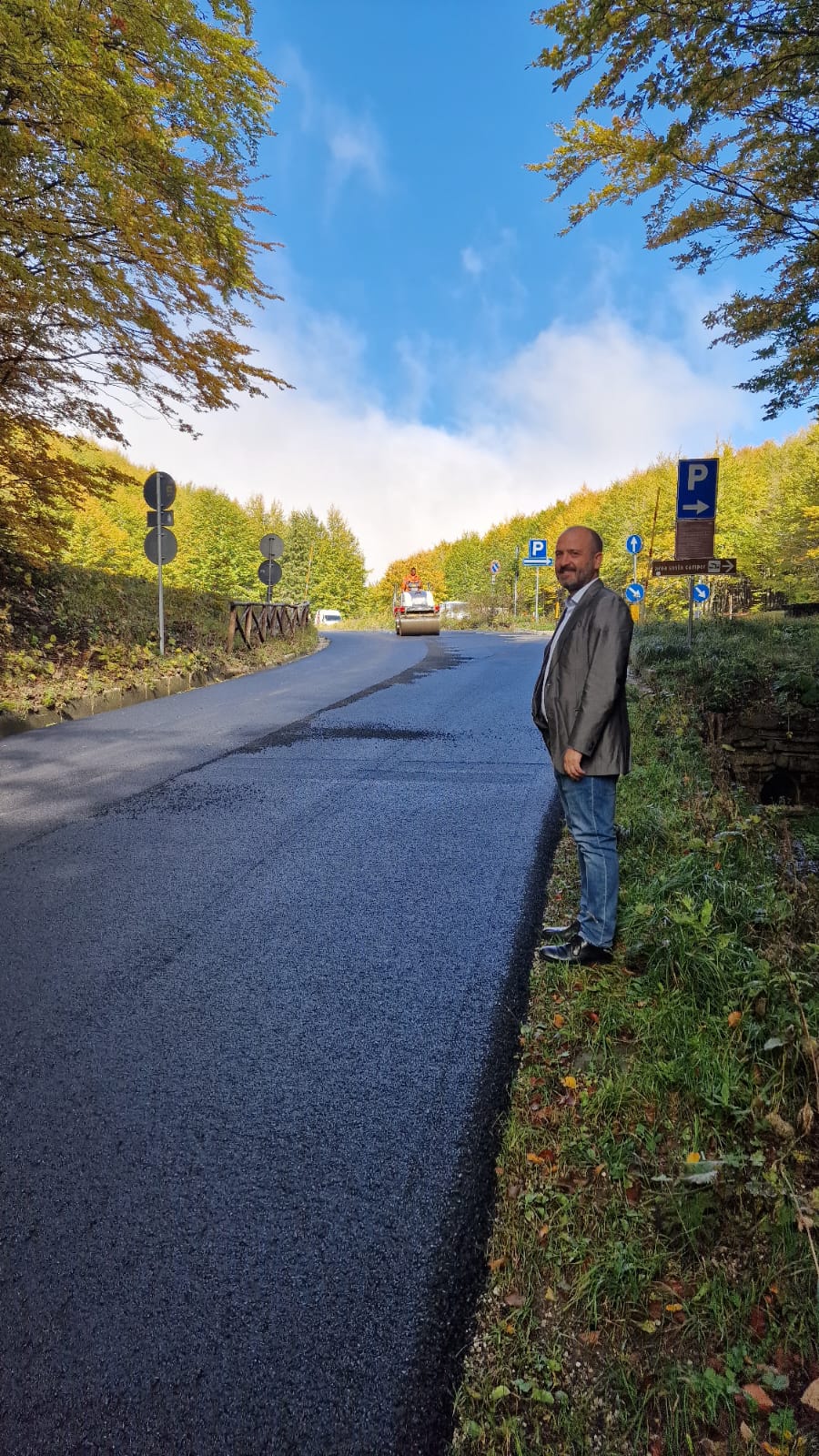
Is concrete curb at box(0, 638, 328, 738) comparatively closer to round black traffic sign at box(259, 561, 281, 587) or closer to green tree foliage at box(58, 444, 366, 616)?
round black traffic sign at box(259, 561, 281, 587)

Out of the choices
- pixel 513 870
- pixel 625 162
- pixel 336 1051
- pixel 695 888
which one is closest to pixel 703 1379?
pixel 336 1051

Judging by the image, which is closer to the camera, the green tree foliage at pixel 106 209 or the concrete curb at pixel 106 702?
the green tree foliage at pixel 106 209

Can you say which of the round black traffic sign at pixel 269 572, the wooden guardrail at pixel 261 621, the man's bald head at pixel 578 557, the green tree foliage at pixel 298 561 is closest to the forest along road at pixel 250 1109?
the man's bald head at pixel 578 557

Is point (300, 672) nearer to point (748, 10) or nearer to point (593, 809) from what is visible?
point (748, 10)

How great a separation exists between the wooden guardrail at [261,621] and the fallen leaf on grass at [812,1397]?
624 inches

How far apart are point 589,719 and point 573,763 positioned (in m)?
0.20

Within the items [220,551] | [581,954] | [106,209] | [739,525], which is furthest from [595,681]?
[220,551]

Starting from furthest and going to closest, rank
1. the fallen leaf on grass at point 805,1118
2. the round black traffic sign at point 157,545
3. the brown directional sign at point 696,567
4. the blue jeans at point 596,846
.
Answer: the round black traffic sign at point 157,545 < the brown directional sign at point 696,567 < the blue jeans at point 596,846 < the fallen leaf on grass at point 805,1118

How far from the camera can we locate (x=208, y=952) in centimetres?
333

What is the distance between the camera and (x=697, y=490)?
9633mm

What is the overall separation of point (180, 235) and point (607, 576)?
5607 centimetres

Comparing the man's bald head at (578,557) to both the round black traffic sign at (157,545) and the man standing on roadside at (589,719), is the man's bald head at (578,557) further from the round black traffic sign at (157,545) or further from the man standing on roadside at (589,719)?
the round black traffic sign at (157,545)

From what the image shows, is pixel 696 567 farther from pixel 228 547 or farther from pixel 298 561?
pixel 298 561

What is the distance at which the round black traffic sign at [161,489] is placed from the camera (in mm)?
12726
